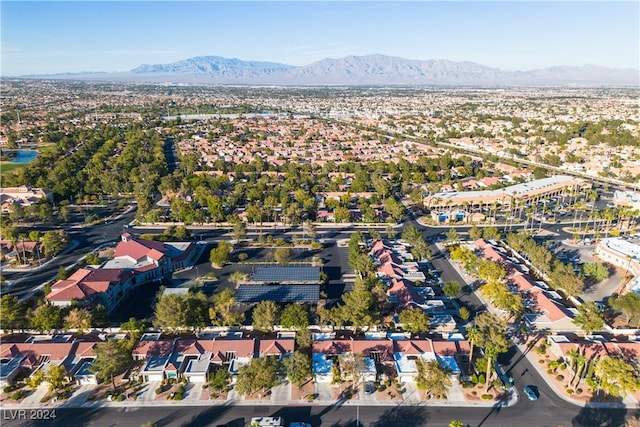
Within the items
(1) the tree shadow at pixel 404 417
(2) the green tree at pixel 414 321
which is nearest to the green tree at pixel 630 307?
(2) the green tree at pixel 414 321

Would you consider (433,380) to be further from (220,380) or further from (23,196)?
(23,196)

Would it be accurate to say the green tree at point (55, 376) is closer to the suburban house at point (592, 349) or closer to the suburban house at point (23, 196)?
the suburban house at point (592, 349)

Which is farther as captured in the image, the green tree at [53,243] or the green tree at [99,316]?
the green tree at [53,243]

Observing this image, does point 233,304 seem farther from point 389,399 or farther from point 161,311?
point 389,399

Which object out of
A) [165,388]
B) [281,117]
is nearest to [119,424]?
[165,388]

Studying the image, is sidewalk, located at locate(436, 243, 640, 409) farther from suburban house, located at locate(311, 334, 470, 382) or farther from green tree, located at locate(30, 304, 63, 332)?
green tree, located at locate(30, 304, 63, 332)

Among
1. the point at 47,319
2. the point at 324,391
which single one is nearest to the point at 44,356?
the point at 47,319
